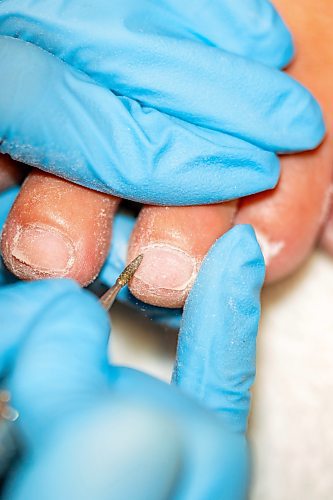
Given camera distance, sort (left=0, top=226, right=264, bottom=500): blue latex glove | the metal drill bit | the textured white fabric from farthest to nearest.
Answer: the textured white fabric < the metal drill bit < (left=0, top=226, right=264, bottom=500): blue latex glove

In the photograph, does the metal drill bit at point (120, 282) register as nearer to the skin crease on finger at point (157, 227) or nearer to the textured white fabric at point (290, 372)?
the skin crease on finger at point (157, 227)

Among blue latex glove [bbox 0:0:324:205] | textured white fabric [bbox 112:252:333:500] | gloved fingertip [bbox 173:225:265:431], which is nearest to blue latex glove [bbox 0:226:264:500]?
gloved fingertip [bbox 173:225:265:431]

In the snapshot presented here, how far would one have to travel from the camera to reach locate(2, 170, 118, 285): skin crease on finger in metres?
0.80

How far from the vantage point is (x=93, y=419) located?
549 millimetres

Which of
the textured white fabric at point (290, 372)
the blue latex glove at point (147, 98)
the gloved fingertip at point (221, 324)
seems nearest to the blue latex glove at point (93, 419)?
the gloved fingertip at point (221, 324)

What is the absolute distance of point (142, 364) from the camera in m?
1.13

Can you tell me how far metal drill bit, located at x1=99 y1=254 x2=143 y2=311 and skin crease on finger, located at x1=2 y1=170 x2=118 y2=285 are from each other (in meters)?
0.07

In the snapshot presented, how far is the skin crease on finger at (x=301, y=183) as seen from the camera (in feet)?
3.21

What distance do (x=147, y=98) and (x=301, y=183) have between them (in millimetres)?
301

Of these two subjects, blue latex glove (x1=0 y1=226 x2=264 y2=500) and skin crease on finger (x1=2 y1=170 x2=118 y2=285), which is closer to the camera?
blue latex glove (x1=0 y1=226 x2=264 y2=500)

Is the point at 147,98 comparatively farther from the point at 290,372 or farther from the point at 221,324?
the point at 290,372

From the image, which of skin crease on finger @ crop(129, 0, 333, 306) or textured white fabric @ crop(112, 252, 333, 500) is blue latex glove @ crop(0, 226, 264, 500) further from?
textured white fabric @ crop(112, 252, 333, 500)

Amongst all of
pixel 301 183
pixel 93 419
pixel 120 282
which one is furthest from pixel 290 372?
pixel 93 419

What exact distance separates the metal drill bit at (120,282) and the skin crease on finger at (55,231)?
0.21ft
